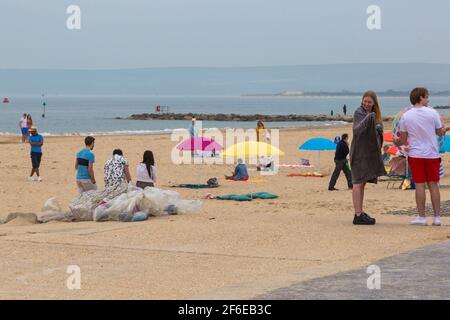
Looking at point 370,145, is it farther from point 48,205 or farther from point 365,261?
point 48,205

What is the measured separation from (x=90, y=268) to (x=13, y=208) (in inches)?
332

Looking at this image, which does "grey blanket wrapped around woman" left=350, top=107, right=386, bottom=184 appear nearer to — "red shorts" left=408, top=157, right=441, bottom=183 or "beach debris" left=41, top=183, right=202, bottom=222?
"red shorts" left=408, top=157, right=441, bottom=183

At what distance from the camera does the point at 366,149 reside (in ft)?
38.1

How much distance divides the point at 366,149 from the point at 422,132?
732 mm

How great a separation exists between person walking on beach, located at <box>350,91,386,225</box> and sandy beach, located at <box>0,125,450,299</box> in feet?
2.14

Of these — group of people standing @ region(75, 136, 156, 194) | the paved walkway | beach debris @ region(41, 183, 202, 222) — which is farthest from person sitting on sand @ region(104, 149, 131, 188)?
the paved walkway

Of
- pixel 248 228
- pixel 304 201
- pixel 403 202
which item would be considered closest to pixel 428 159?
pixel 248 228

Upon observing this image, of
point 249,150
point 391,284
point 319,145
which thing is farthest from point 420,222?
point 319,145

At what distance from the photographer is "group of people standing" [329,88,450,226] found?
11.4 meters

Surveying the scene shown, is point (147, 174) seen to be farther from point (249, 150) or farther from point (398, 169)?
point (398, 169)

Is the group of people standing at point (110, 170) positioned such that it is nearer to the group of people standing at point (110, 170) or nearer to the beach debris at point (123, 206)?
the group of people standing at point (110, 170)

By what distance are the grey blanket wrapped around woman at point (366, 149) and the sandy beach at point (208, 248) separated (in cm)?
69

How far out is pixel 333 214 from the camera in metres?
13.8

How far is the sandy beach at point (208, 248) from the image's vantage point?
7.80 m
